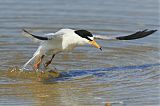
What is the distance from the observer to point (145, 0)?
55.7ft

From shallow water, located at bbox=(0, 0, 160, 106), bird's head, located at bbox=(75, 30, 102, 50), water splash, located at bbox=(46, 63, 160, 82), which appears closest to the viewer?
shallow water, located at bbox=(0, 0, 160, 106)

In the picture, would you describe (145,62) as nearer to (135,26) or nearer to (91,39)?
(91,39)

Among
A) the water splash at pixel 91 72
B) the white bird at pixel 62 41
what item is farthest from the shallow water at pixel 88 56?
the white bird at pixel 62 41

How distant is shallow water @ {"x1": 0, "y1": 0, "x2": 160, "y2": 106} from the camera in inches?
402

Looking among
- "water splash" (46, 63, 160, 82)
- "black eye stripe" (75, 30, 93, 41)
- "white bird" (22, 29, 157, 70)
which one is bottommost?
"water splash" (46, 63, 160, 82)

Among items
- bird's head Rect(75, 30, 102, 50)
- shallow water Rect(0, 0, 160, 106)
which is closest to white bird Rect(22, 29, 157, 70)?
bird's head Rect(75, 30, 102, 50)

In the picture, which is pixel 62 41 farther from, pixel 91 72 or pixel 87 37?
pixel 91 72

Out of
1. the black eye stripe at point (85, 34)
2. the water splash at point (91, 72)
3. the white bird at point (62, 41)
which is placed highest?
the black eye stripe at point (85, 34)

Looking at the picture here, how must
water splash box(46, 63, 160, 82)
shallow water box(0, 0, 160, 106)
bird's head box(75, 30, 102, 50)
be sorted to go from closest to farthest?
shallow water box(0, 0, 160, 106), bird's head box(75, 30, 102, 50), water splash box(46, 63, 160, 82)

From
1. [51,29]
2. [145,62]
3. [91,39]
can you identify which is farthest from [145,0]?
[91,39]

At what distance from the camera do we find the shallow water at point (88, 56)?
33.5ft

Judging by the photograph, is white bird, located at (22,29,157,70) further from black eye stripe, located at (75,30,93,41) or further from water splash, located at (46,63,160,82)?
water splash, located at (46,63,160,82)

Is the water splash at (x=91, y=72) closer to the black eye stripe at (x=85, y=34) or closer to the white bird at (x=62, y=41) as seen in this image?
the white bird at (x=62, y=41)

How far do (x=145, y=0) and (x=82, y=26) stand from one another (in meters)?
2.56
